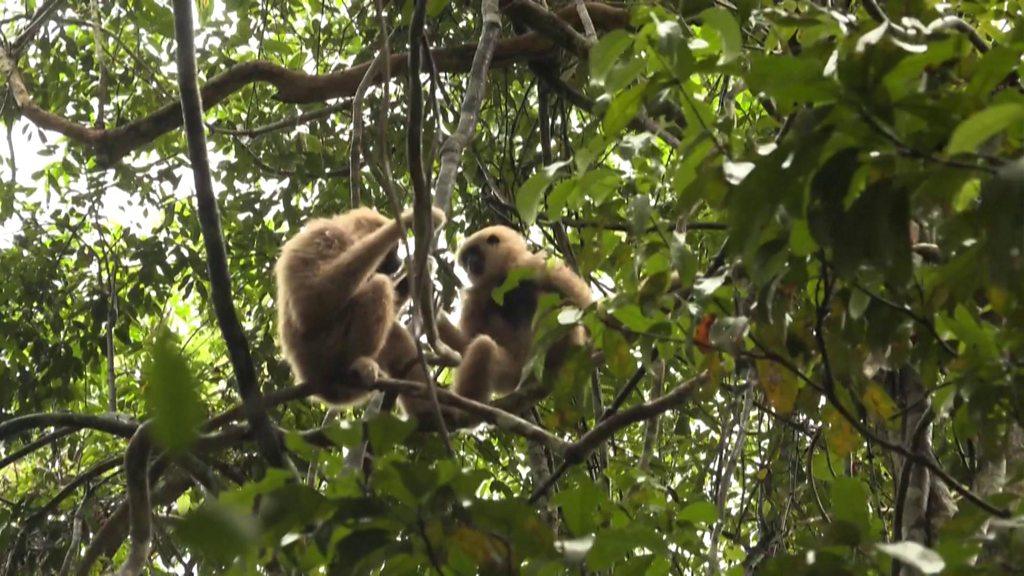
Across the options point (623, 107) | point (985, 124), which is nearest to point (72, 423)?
point (623, 107)

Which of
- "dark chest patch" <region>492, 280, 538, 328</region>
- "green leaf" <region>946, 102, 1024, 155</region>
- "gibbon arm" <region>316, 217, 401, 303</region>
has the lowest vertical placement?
"green leaf" <region>946, 102, 1024, 155</region>

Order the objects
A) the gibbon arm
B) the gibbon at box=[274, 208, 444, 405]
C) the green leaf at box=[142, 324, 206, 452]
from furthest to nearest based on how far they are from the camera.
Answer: the gibbon at box=[274, 208, 444, 405]
the gibbon arm
the green leaf at box=[142, 324, 206, 452]

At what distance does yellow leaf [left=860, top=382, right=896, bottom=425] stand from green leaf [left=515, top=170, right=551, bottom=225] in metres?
1.02

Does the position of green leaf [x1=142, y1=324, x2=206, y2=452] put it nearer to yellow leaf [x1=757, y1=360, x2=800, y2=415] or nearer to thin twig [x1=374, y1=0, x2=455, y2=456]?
thin twig [x1=374, y1=0, x2=455, y2=456]

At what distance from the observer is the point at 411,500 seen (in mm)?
1970

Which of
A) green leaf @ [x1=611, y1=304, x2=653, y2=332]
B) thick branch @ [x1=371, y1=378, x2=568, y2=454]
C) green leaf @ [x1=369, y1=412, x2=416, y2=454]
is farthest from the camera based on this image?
thick branch @ [x1=371, y1=378, x2=568, y2=454]

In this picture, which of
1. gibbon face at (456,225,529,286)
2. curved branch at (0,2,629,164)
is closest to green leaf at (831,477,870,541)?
curved branch at (0,2,629,164)

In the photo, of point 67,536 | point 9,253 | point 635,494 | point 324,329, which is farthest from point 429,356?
point 9,253

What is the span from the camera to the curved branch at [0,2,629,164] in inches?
231

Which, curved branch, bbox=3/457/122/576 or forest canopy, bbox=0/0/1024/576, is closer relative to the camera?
forest canopy, bbox=0/0/1024/576

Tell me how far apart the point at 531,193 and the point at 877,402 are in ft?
3.66

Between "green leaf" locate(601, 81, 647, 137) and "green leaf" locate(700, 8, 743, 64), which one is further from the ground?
"green leaf" locate(601, 81, 647, 137)

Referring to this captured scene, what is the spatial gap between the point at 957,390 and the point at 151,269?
545cm

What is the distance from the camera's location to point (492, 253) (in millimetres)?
6941
